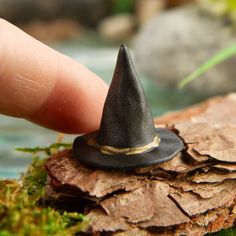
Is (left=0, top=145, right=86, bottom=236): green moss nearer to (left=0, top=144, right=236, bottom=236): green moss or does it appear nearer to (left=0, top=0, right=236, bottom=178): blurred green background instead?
(left=0, top=144, right=236, bottom=236): green moss

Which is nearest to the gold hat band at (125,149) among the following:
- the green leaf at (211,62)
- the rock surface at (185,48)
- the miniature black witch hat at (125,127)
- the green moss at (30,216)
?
the miniature black witch hat at (125,127)

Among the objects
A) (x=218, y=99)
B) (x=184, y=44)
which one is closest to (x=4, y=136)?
(x=218, y=99)

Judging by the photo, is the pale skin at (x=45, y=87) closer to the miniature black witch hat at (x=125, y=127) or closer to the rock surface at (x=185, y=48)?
the miniature black witch hat at (x=125, y=127)

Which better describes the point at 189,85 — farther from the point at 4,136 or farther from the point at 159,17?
the point at 4,136

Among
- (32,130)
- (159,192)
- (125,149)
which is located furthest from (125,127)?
(32,130)

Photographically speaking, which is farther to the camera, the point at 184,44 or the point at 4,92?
the point at 184,44
